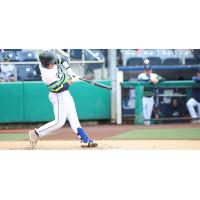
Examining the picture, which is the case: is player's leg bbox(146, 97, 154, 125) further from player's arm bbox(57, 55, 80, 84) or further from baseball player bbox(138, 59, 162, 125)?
player's arm bbox(57, 55, 80, 84)

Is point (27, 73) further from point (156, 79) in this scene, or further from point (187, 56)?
point (187, 56)

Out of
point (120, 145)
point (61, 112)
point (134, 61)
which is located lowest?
point (120, 145)

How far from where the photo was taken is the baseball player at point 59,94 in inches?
195

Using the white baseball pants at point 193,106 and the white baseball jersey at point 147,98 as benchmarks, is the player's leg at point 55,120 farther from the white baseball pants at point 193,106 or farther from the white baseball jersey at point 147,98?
the white baseball pants at point 193,106

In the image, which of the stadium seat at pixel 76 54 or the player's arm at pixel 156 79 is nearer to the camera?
the stadium seat at pixel 76 54

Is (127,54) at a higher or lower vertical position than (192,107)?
higher

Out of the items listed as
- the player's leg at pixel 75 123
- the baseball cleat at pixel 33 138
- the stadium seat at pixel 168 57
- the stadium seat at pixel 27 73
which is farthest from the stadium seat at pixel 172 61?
the baseball cleat at pixel 33 138

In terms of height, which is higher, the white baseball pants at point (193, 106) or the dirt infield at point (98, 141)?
the white baseball pants at point (193, 106)

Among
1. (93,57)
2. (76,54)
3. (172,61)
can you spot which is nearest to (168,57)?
(172,61)

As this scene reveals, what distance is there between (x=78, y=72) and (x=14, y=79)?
1.95 feet

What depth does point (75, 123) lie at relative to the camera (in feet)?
16.4

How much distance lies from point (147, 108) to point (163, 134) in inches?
16.0

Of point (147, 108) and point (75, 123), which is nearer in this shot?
point (75, 123)
